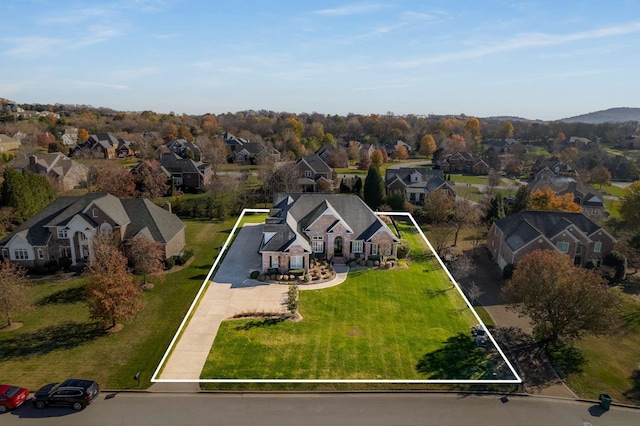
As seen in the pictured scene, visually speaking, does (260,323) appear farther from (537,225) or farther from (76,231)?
(537,225)

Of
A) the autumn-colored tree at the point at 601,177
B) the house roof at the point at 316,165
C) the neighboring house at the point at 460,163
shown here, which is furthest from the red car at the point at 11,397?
the neighboring house at the point at 460,163

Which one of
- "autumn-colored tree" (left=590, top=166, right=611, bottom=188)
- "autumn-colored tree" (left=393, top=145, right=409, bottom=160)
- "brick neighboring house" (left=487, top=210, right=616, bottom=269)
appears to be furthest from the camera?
"autumn-colored tree" (left=393, top=145, right=409, bottom=160)

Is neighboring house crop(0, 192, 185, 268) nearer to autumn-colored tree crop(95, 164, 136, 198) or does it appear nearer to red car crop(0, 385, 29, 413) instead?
autumn-colored tree crop(95, 164, 136, 198)

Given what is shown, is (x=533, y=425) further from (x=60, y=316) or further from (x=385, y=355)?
(x=60, y=316)

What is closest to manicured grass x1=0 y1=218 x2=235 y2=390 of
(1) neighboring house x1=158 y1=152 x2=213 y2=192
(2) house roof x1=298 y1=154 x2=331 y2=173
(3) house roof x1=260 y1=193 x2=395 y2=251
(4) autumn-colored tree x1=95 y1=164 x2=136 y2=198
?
(3) house roof x1=260 y1=193 x2=395 y2=251

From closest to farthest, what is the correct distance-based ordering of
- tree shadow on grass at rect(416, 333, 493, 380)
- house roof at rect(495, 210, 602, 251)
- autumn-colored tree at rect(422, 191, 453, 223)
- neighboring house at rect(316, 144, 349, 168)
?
tree shadow on grass at rect(416, 333, 493, 380)
house roof at rect(495, 210, 602, 251)
autumn-colored tree at rect(422, 191, 453, 223)
neighboring house at rect(316, 144, 349, 168)
